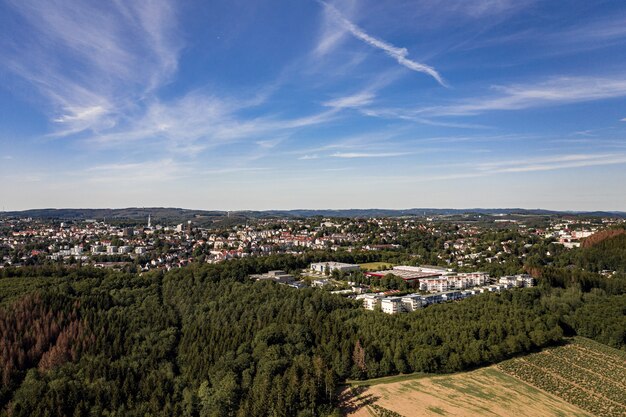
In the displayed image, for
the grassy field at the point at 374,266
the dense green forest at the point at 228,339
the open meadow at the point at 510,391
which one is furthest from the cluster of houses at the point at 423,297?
the grassy field at the point at 374,266

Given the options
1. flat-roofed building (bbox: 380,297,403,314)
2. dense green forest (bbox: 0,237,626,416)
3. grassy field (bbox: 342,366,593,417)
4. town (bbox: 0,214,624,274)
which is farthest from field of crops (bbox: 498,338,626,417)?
town (bbox: 0,214,624,274)

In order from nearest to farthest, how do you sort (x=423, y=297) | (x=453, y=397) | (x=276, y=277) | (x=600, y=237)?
(x=453, y=397), (x=423, y=297), (x=276, y=277), (x=600, y=237)

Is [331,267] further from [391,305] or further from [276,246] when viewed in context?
[276,246]

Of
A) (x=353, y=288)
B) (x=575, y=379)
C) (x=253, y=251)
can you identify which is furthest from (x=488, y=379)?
(x=253, y=251)

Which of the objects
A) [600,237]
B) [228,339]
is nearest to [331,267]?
[228,339]

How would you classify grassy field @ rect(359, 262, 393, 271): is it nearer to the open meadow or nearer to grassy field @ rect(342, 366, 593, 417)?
the open meadow
